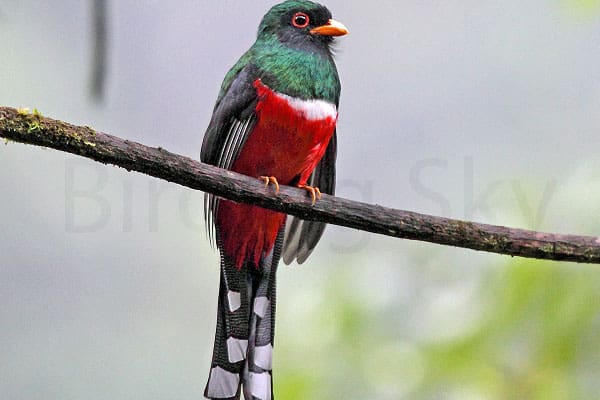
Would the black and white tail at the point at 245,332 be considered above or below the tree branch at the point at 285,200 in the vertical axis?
below

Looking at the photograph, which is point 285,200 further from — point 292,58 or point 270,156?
point 292,58

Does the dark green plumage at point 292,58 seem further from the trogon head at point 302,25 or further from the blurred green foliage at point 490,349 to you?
the blurred green foliage at point 490,349

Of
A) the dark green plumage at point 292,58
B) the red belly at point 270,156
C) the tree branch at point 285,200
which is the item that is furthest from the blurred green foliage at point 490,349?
the dark green plumage at point 292,58

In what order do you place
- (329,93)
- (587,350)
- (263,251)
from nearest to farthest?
(587,350), (329,93), (263,251)

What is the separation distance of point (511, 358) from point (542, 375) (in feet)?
0.32

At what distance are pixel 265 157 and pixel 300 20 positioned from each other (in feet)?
1.89

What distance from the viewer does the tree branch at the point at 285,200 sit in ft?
5.84

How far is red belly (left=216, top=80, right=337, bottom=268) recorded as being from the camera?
2.54 meters

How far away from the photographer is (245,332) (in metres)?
2.74

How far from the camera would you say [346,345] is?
2367 millimetres

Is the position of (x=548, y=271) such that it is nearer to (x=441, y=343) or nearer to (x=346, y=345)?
(x=441, y=343)

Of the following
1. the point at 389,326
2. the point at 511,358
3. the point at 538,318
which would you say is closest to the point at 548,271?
the point at 538,318

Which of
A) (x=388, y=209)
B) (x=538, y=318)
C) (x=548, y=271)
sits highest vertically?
(x=388, y=209)

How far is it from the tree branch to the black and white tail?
70cm
